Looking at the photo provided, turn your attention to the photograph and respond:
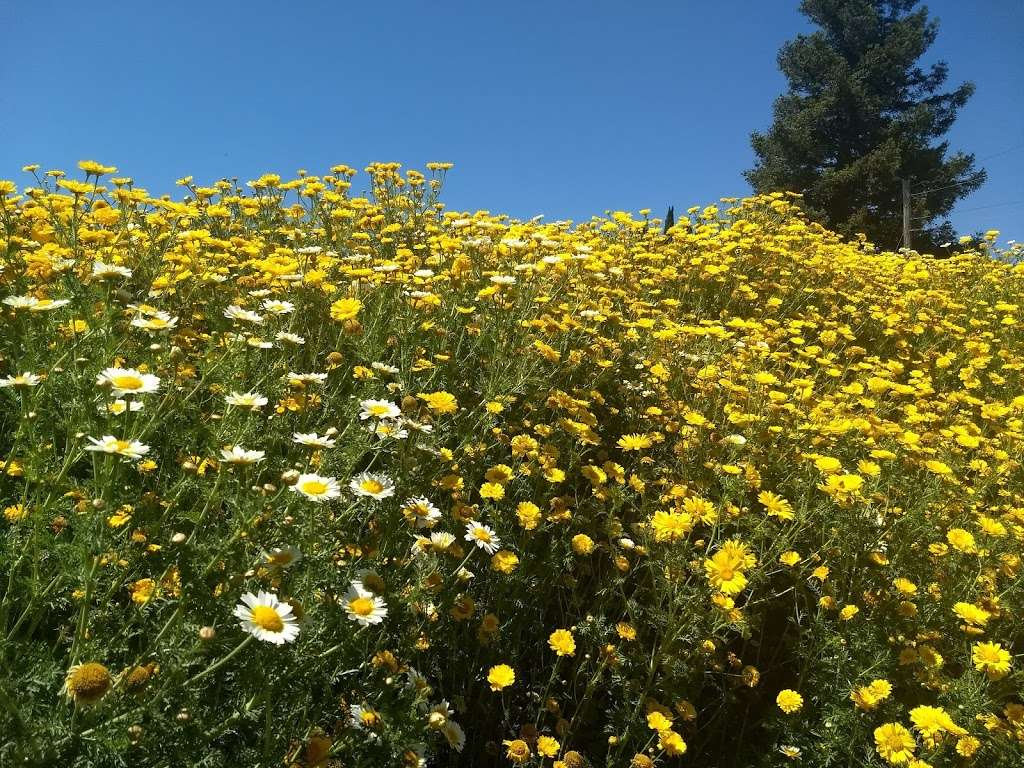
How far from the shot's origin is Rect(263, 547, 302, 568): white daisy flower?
1477mm

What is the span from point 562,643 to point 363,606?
84 cm

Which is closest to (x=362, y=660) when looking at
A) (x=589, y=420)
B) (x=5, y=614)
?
(x=5, y=614)

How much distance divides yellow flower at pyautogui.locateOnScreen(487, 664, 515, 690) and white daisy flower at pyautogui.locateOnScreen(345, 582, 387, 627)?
58 centimetres

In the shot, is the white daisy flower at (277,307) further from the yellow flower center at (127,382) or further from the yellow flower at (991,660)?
the yellow flower at (991,660)

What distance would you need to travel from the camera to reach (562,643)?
2203 mm

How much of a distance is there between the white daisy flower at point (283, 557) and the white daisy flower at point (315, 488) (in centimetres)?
13

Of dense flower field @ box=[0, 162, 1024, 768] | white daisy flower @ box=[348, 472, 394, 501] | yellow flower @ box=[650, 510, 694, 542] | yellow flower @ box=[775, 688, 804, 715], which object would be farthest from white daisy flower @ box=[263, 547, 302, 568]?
yellow flower @ box=[775, 688, 804, 715]

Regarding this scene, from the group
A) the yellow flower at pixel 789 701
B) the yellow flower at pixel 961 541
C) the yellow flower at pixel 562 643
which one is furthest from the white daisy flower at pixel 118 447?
the yellow flower at pixel 961 541

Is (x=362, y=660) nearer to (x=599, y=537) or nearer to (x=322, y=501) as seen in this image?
(x=322, y=501)

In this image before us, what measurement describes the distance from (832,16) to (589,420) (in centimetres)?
2860

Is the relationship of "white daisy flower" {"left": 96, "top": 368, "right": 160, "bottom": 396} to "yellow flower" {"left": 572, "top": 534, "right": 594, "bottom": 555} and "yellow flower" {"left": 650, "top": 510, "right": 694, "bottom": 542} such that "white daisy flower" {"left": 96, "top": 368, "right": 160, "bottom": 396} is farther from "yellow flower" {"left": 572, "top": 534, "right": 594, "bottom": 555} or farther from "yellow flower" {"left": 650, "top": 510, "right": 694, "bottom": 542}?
"yellow flower" {"left": 650, "top": 510, "right": 694, "bottom": 542}

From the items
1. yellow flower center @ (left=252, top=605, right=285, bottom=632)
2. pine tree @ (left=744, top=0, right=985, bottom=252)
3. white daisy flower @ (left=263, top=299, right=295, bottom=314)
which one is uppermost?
pine tree @ (left=744, top=0, right=985, bottom=252)

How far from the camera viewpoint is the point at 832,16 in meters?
25.3

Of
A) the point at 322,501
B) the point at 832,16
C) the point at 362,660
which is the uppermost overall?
the point at 832,16
